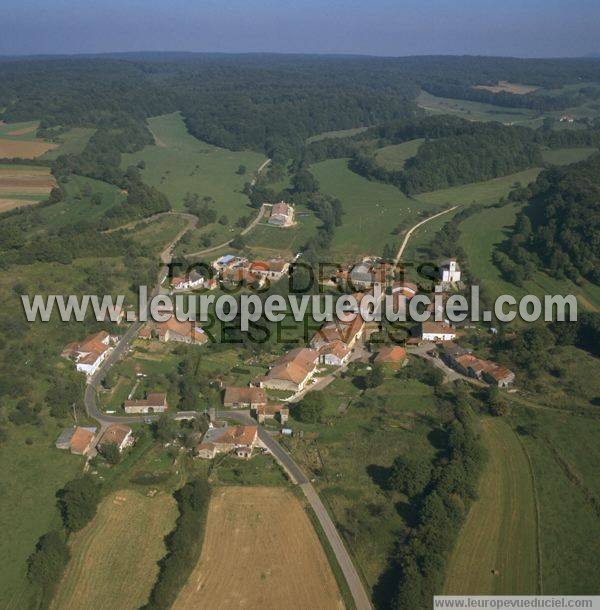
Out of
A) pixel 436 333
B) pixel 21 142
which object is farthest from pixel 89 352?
pixel 21 142

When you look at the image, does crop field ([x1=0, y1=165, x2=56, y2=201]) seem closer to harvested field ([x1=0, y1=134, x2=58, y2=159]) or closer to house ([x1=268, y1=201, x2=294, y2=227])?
harvested field ([x1=0, y1=134, x2=58, y2=159])

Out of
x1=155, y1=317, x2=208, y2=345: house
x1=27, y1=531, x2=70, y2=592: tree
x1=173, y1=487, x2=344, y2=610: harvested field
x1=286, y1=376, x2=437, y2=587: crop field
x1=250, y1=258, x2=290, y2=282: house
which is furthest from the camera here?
x1=250, y1=258, x2=290, y2=282: house

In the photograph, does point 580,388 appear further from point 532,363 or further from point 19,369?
point 19,369

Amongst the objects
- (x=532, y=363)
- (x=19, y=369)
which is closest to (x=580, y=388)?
(x=532, y=363)

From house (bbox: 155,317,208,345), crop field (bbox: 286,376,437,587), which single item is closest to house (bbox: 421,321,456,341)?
crop field (bbox: 286,376,437,587)

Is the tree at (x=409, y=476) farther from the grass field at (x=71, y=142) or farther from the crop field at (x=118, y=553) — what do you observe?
the grass field at (x=71, y=142)

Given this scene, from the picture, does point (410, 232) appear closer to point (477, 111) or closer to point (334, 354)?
point (334, 354)
